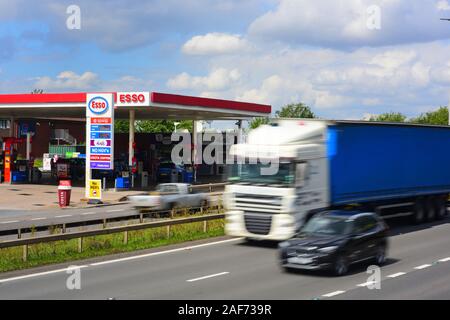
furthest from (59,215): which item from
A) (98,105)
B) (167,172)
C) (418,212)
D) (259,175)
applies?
(167,172)

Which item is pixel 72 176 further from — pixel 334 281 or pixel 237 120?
pixel 334 281

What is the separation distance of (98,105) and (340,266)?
85.9ft

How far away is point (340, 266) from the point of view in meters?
14.9

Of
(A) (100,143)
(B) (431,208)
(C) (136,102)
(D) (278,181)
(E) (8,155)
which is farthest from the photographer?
(E) (8,155)

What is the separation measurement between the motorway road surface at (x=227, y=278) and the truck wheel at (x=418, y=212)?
18.2 ft

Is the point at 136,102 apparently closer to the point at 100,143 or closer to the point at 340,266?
the point at 100,143

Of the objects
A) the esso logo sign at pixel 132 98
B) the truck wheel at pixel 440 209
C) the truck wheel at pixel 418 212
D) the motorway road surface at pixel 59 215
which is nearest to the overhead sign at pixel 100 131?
the motorway road surface at pixel 59 215

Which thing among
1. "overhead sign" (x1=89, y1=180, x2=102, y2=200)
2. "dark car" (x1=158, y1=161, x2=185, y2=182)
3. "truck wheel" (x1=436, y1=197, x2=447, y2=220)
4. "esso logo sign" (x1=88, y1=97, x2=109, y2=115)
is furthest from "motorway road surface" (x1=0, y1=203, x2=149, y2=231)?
"dark car" (x1=158, y1=161, x2=185, y2=182)

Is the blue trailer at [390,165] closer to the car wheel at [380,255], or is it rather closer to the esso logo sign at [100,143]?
the car wheel at [380,255]

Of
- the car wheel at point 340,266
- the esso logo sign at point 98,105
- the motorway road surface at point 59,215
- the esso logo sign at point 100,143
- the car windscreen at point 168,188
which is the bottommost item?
the motorway road surface at point 59,215

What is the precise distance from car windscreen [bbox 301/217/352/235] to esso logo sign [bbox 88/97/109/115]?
2418cm

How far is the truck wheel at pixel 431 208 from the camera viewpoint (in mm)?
25834

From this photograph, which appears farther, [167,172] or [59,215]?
[167,172]
